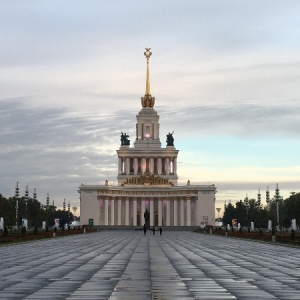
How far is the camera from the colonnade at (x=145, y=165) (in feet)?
561

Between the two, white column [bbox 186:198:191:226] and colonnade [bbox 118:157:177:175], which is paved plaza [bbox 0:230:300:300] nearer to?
white column [bbox 186:198:191:226]

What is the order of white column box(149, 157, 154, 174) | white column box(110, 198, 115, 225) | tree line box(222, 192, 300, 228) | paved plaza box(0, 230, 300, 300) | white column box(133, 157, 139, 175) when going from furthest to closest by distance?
white column box(133, 157, 139, 175) < white column box(149, 157, 154, 174) < white column box(110, 198, 115, 225) < tree line box(222, 192, 300, 228) < paved plaza box(0, 230, 300, 300)

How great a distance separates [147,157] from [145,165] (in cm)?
227

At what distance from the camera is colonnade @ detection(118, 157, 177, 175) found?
561 ft

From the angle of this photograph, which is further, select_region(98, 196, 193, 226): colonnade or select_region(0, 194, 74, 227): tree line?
select_region(98, 196, 193, 226): colonnade

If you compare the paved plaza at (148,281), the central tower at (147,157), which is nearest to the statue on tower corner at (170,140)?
the central tower at (147,157)

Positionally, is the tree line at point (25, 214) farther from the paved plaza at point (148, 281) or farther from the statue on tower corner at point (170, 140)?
the paved plaza at point (148, 281)

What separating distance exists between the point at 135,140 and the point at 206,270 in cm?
15703

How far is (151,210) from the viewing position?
158 metres

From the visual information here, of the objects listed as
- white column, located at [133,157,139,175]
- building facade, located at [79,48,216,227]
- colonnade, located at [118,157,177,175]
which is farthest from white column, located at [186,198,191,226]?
white column, located at [133,157,139,175]

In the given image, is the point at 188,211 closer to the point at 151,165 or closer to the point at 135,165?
the point at 151,165

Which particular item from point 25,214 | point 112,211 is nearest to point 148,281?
point 25,214

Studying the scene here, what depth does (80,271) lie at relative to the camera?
20734 mm

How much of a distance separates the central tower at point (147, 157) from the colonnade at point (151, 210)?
9.87 m
